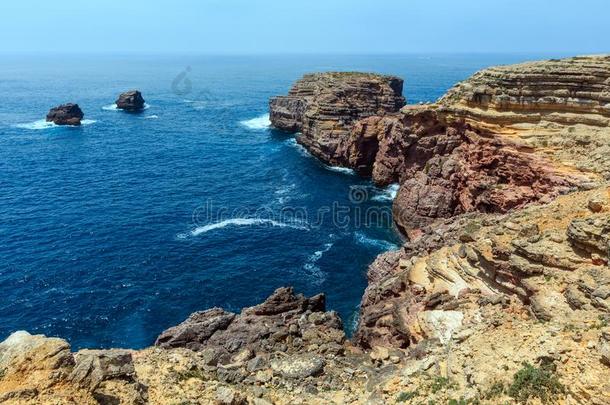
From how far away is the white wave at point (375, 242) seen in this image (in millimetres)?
72150

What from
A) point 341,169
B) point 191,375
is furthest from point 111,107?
point 191,375

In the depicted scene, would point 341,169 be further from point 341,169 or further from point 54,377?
point 54,377

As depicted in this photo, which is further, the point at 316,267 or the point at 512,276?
the point at 316,267

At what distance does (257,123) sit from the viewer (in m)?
163

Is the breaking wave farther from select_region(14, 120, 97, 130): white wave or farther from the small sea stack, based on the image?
the small sea stack

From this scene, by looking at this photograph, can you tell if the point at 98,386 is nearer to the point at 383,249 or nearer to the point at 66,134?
Answer: the point at 383,249

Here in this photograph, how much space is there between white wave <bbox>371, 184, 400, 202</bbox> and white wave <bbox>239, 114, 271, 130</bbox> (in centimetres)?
6877

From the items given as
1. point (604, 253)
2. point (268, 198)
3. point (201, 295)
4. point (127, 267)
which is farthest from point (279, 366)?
point (268, 198)

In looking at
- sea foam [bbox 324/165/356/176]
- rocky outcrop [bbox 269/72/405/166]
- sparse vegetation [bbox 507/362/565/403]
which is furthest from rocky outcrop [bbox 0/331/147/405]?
rocky outcrop [bbox 269/72/405/166]

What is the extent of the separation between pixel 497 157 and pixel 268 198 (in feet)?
144

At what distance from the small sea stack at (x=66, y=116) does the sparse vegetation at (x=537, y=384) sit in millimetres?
159942

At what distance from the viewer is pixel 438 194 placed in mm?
72500

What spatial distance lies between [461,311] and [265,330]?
1690 centimetres

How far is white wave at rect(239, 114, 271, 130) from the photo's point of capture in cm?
15650
